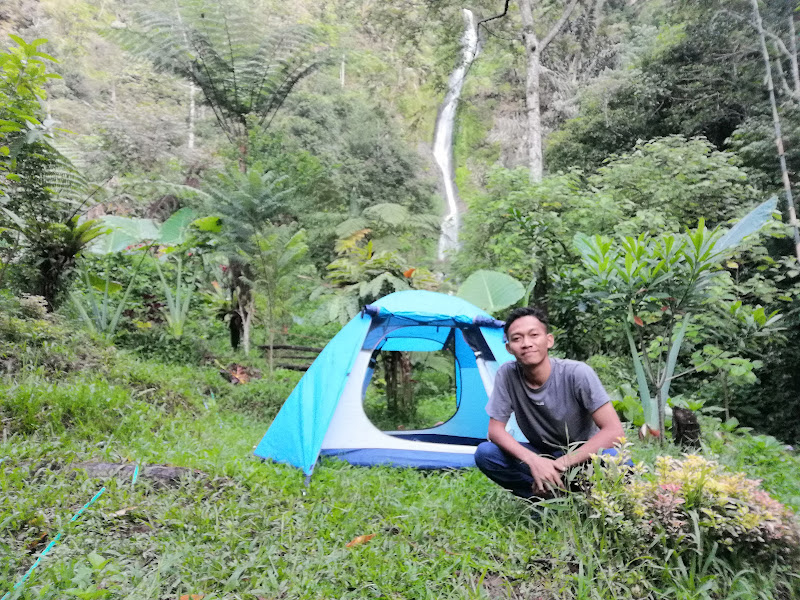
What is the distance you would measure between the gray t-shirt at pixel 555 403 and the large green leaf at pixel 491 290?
2646 mm

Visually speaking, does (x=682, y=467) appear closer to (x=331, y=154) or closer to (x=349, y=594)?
(x=349, y=594)

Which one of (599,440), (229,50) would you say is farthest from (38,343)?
(229,50)

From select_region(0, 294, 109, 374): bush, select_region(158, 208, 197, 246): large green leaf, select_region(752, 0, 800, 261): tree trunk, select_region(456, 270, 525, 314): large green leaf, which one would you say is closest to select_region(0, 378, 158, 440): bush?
select_region(0, 294, 109, 374): bush

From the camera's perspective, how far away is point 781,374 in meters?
5.03

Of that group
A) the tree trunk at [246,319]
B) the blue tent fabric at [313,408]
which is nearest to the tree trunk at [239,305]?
the tree trunk at [246,319]

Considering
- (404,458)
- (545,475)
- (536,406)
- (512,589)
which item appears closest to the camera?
(512,589)

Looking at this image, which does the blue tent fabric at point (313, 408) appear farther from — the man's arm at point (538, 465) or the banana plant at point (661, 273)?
the banana plant at point (661, 273)

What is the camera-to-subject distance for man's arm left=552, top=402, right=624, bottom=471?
202cm

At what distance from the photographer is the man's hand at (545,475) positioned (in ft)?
6.59

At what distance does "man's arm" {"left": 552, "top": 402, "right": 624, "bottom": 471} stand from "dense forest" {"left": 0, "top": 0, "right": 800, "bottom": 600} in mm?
145

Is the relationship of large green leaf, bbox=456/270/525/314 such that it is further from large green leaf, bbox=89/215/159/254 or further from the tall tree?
large green leaf, bbox=89/215/159/254

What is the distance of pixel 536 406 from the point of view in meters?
2.29

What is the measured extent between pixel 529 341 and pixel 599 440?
48 cm

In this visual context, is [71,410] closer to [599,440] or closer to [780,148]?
[599,440]
